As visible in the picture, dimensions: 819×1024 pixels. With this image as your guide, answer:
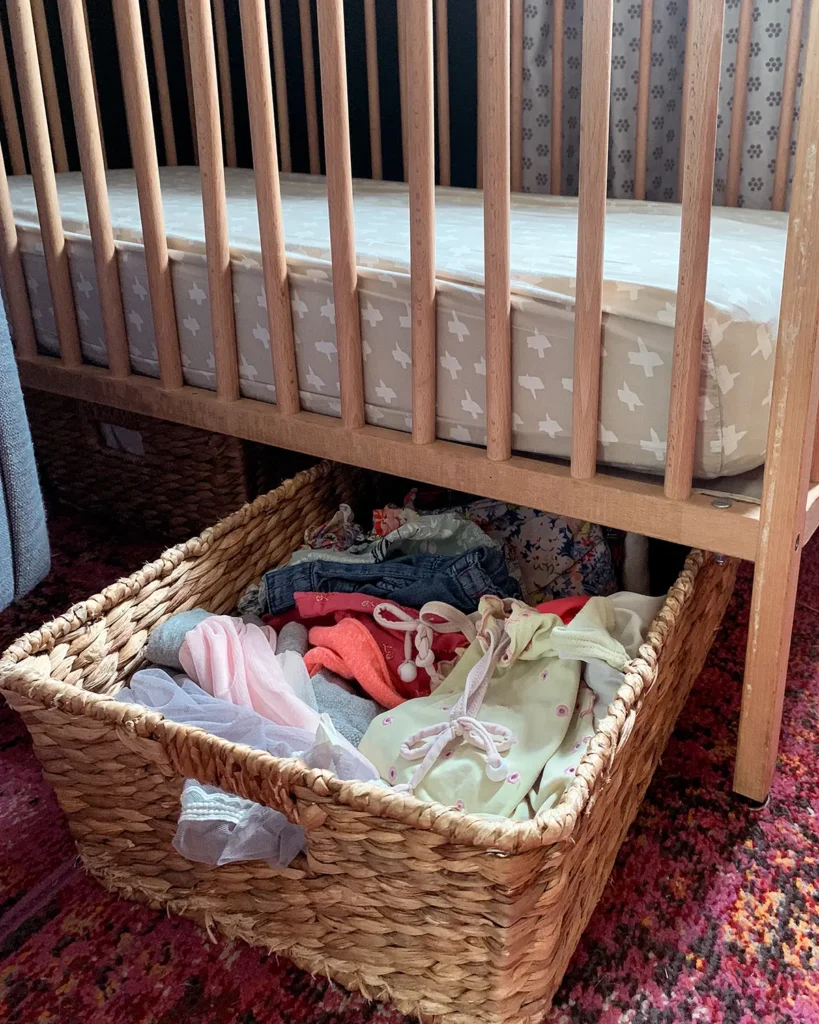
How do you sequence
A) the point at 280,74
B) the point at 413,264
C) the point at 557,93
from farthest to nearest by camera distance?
the point at 280,74
the point at 557,93
the point at 413,264

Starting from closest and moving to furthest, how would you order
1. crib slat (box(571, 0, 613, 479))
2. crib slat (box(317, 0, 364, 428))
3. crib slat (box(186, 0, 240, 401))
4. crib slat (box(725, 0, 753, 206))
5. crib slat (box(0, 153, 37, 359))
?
crib slat (box(571, 0, 613, 479)) → crib slat (box(317, 0, 364, 428)) → crib slat (box(186, 0, 240, 401)) → crib slat (box(0, 153, 37, 359)) → crib slat (box(725, 0, 753, 206))

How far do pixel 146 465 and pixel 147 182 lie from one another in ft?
1.57

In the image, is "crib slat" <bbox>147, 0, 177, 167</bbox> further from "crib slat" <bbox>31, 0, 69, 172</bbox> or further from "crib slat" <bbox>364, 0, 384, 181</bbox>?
"crib slat" <bbox>364, 0, 384, 181</bbox>

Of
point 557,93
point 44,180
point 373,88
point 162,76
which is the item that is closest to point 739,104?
point 557,93

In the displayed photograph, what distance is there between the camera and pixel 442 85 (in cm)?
163

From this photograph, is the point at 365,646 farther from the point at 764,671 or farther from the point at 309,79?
the point at 309,79

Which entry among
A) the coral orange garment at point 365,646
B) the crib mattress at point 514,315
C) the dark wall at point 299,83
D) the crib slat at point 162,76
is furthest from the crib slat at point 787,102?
the crib slat at point 162,76

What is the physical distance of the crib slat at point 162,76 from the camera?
73.2 inches

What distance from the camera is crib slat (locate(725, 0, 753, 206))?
1397 millimetres

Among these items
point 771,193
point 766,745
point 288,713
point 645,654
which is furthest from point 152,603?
point 771,193

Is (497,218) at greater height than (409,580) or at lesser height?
greater

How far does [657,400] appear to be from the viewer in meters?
0.86

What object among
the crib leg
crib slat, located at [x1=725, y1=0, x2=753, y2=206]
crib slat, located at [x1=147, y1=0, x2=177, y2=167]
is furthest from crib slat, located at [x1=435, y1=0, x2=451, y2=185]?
the crib leg

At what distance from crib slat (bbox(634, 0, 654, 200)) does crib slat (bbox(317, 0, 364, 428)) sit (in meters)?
0.72
